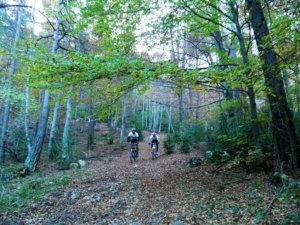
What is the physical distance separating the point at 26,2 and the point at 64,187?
37.1ft

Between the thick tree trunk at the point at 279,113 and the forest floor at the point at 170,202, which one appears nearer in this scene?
the forest floor at the point at 170,202

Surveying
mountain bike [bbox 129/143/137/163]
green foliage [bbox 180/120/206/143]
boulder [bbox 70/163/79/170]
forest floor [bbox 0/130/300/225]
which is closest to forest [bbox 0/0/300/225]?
forest floor [bbox 0/130/300/225]

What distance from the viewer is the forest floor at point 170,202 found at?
18.2ft

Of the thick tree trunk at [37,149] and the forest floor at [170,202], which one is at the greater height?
the thick tree trunk at [37,149]

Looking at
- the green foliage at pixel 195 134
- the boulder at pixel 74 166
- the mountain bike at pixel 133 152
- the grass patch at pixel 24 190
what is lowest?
the grass patch at pixel 24 190

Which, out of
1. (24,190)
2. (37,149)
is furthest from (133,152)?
(24,190)

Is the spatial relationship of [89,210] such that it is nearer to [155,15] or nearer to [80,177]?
[80,177]

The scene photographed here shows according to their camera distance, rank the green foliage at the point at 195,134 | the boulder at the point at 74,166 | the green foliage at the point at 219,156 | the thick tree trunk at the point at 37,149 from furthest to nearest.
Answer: the green foliage at the point at 195,134, the boulder at the point at 74,166, the thick tree trunk at the point at 37,149, the green foliage at the point at 219,156

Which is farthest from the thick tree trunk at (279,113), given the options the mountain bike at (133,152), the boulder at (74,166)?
the boulder at (74,166)

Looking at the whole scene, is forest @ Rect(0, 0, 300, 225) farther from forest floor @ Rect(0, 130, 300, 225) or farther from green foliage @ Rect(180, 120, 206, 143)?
green foliage @ Rect(180, 120, 206, 143)

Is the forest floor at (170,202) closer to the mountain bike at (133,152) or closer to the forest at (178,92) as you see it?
the forest at (178,92)

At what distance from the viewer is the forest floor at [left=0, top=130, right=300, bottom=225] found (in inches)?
219

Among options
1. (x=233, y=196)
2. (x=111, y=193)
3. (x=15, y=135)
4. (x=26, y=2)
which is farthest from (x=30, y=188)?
(x=26, y=2)

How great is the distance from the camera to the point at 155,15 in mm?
7766
